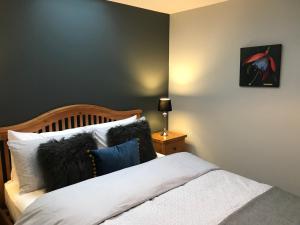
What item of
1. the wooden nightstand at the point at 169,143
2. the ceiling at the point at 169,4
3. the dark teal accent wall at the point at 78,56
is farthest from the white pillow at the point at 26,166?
the ceiling at the point at 169,4

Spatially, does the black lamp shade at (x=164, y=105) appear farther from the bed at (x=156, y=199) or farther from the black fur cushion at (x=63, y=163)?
the black fur cushion at (x=63, y=163)

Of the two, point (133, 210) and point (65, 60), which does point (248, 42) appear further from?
point (133, 210)

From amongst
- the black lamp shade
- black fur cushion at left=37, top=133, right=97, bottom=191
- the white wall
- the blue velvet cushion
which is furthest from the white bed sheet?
the white wall

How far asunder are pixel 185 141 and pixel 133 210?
2031 millimetres

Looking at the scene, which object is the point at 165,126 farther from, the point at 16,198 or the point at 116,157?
the point at 16,198

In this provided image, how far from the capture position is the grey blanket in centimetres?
139

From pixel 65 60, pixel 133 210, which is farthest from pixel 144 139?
pixel 65 60

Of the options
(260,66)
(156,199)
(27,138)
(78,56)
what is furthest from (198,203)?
(78,56)

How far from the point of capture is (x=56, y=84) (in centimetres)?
234

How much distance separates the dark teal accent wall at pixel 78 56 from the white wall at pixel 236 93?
0.38 metres

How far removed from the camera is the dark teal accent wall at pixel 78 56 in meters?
2.08

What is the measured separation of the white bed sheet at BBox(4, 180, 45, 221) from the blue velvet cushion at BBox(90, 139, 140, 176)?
0.47m

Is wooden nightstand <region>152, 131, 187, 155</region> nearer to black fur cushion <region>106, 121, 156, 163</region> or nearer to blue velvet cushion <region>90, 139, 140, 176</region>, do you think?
black fur cushion <region>106, 121, 156, 163</region>

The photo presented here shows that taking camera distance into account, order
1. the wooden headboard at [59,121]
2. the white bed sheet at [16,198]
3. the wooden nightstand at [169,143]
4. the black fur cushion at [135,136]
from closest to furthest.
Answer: the white bed sheet at [16,198] < the wooden headboard at [59,121] < the black fur cushion at [135,136] < the wooden nightstand at [169,143]
